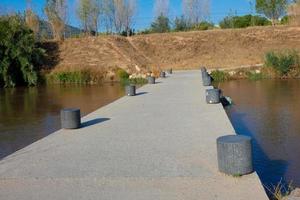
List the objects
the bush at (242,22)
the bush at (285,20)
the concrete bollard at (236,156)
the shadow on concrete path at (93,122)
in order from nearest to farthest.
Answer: the concrete bollard at (236,156), the shadow on concrete path at (93,122), the bush at (285,20), the bush at (242,22)

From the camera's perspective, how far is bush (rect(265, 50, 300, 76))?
29.9 meters

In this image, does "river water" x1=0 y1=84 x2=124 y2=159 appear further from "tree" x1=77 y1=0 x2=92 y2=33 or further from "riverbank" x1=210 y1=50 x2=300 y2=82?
"tree" x1=77 y1=0 x2=92 y2=33

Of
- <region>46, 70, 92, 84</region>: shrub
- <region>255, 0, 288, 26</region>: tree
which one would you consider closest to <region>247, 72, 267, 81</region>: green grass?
<region>46, 70, 92, 84</region>: shrub

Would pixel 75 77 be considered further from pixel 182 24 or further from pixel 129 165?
pixel 129 165

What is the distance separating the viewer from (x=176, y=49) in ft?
142

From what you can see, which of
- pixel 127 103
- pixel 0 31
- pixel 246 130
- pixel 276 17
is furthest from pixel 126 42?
pixel 246 130

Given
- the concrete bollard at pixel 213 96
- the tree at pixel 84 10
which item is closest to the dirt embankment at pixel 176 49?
the tree at pixel 84 10

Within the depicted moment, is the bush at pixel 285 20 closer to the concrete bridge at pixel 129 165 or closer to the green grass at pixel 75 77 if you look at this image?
the green grass at pixel 75 77

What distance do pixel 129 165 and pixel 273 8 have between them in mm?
48315

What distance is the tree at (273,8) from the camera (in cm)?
5119

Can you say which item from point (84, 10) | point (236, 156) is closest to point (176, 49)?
point (84, 10)

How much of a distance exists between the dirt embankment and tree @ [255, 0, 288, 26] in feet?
26.7

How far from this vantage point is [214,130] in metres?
9.63

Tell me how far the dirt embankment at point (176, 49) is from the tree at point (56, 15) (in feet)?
11.3
